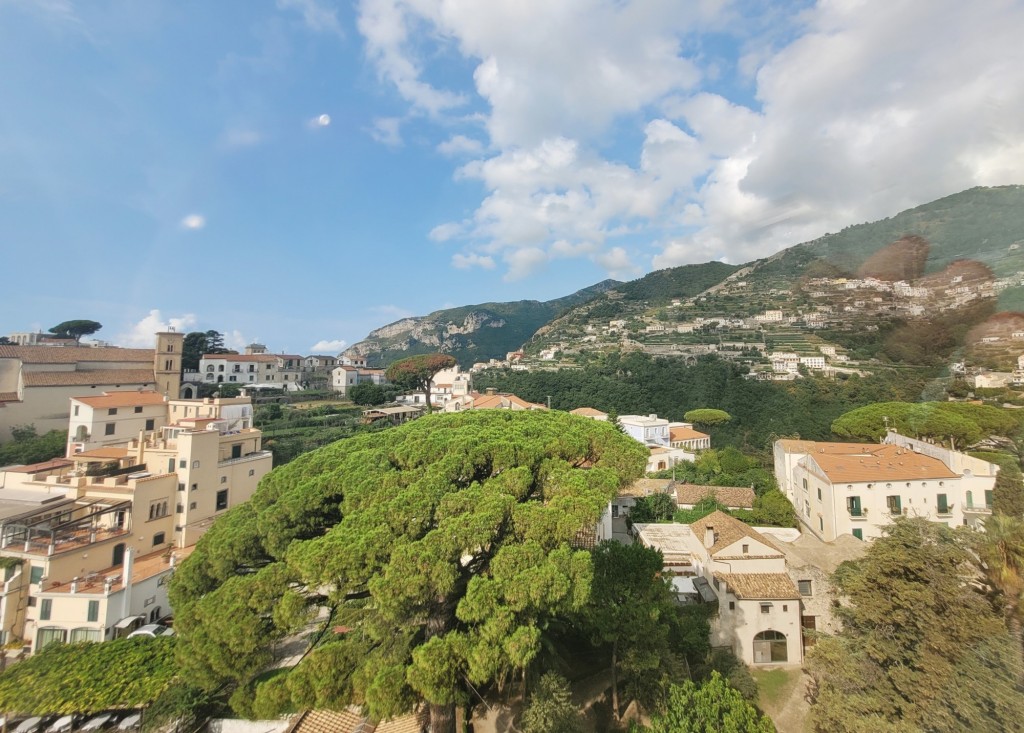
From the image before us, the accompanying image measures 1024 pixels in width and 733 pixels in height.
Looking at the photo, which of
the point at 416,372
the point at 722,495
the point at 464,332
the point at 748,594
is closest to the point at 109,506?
the point at 748,594

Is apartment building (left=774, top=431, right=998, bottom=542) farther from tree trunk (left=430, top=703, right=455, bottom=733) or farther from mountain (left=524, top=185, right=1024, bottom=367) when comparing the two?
tree trunk (left=430, top=703, right=455, bottom=733)

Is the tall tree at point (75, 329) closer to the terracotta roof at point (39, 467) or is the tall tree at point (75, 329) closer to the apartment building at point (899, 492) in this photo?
the terracotta roof at point (39, 467)

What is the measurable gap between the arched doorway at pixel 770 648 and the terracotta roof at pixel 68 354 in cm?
3859

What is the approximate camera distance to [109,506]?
Answer: 45.2 feet

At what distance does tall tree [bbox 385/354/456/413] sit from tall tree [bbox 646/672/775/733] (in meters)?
34.3

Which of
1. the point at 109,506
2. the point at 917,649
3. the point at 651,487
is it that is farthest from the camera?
the point at 651,487

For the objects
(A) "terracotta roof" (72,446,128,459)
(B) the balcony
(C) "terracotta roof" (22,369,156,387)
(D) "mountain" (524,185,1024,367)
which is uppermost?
(D) "mountain" (524,185,1024,367)

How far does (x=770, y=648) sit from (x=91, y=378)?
37502 mm

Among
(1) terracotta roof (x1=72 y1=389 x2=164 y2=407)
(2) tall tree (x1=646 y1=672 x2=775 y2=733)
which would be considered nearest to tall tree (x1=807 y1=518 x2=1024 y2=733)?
(2) tall tree (x1=646 y1=672 x2=775 y2=733)

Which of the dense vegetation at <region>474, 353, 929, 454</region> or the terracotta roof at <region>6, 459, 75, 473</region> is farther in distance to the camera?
the dense vegetation at <region>474, 353, 929, 454</region>

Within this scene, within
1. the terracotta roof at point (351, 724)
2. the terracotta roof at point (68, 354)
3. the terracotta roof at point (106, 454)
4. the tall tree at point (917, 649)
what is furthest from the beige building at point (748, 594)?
the terracotta roof at point (68, 354)

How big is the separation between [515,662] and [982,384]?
26.5 meters

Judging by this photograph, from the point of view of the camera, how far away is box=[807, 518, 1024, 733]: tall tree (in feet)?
16.6

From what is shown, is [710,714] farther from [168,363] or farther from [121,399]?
[168,363]
